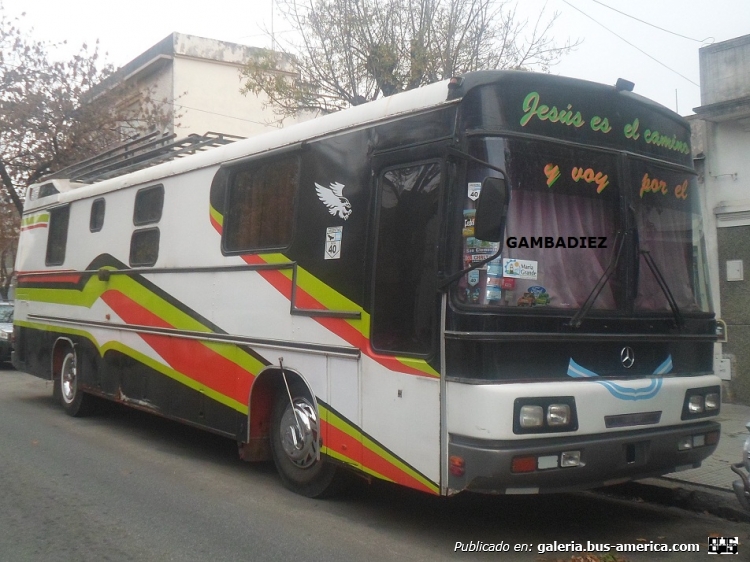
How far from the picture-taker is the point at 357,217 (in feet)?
20.4

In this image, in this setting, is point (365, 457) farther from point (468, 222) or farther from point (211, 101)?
point (211, 101)

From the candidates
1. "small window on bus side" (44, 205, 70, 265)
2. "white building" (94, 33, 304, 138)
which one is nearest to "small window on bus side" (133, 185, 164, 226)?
"small window on bus side" (44, 205, 70, 265)

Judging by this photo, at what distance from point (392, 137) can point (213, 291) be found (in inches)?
114

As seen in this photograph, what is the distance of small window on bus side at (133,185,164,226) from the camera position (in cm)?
920

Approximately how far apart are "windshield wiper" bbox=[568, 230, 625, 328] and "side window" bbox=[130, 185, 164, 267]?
530cm

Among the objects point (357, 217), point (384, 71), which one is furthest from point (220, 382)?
point (384, 71)

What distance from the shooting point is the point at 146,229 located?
938 centimetres

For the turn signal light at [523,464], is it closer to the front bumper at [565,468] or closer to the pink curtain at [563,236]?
the front bumper at [565,468]

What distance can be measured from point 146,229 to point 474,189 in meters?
5.21

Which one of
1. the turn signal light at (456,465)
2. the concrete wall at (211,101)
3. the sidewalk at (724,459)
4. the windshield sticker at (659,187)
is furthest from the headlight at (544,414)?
the concrete wall at (211,101)

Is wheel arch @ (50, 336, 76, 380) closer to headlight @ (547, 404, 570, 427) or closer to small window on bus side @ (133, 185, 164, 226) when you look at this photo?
small window on bus side @ (133, 185, 164, 226)

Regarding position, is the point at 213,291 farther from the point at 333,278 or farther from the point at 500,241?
the point at 500,241

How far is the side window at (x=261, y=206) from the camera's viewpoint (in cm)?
712

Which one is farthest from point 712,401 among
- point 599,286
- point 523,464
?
point 523,464
